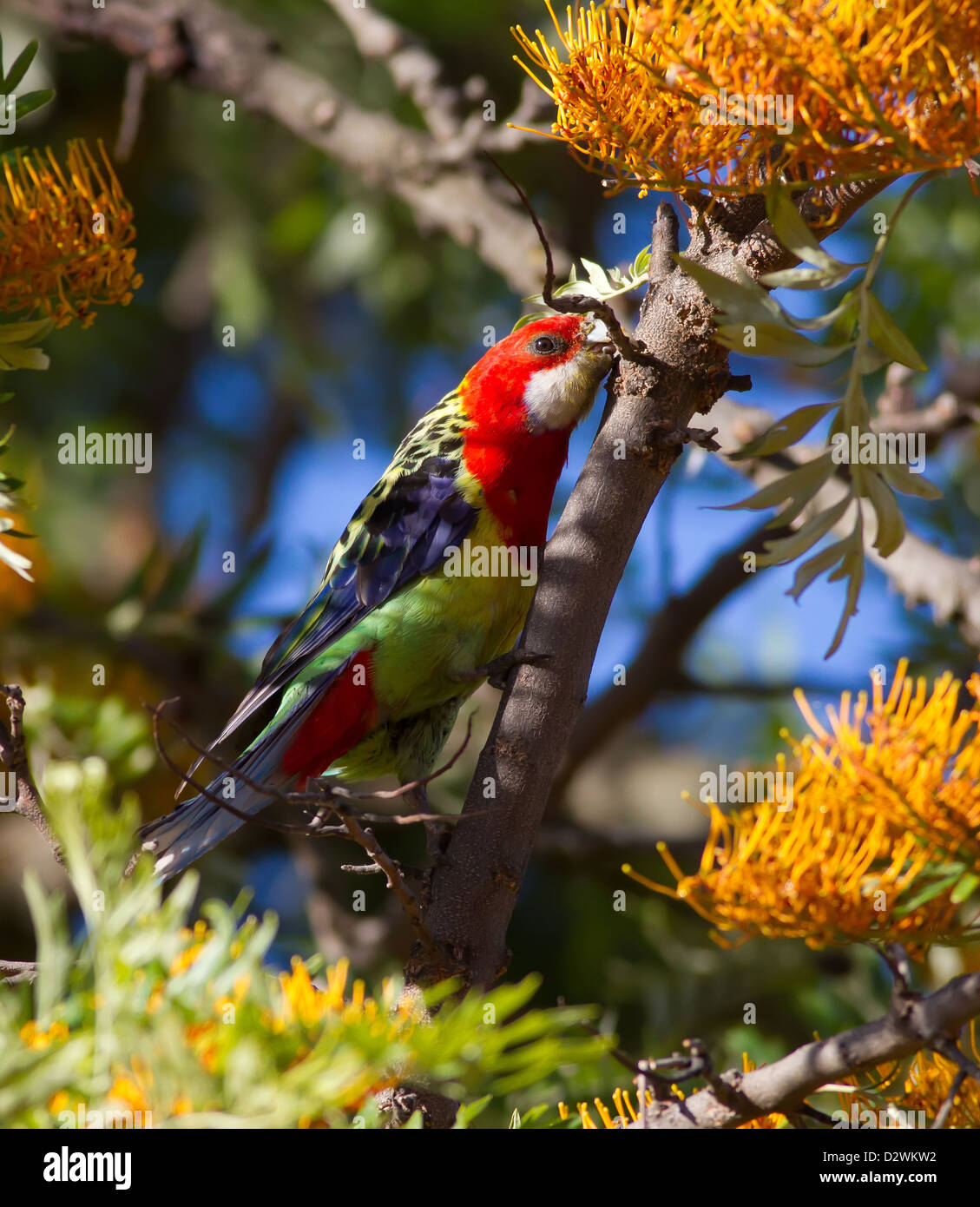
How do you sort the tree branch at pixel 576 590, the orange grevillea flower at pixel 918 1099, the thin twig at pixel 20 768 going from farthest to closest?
the tree branch at pixel 576 590, the thin twig at pixel 20 768, the orange grevillea flower at pixel 918 1099

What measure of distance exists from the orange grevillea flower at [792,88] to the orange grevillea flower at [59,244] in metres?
0.94

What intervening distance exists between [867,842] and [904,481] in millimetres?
471

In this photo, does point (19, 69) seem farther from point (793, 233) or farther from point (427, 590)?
point (427, 590)

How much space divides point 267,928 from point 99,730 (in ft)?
6.85

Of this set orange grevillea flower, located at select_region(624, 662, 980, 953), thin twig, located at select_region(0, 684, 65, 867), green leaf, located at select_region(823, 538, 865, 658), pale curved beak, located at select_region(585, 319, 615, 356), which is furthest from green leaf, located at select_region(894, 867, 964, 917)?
pale curved beak, located at select_region(585, 319, 615, 356)

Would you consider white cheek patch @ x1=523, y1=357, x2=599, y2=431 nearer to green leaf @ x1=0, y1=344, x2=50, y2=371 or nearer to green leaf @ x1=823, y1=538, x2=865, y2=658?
green leaf @ x1=0, y1=344, x2=50, y2=371

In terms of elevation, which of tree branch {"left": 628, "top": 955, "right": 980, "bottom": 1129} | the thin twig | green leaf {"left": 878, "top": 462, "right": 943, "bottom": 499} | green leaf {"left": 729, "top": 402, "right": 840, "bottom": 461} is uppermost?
green leaf {"left": 729, "top": 402, "right": 840, "bottom": 461}

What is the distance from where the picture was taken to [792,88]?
1.50 metres

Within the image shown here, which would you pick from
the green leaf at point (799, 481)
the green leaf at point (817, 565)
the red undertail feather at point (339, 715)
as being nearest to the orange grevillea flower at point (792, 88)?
the green leaf at point (799, 481)

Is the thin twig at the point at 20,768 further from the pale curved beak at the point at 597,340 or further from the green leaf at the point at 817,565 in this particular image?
the pale curved beak at the point at 597,340

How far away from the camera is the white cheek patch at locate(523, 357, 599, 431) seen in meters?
3.22

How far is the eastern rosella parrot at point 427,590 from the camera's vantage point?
3.15 meters

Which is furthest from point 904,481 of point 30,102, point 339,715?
point 339,715

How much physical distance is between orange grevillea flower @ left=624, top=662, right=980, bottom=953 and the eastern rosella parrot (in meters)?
1.64
